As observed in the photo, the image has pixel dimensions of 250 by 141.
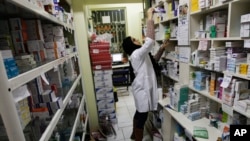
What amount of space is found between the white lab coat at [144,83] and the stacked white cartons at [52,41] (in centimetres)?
95

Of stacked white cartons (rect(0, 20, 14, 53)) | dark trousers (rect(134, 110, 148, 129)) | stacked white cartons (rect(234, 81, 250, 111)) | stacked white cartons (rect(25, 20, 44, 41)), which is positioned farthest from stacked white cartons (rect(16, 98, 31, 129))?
dark trousers (rect(134, 110, 148, 129))

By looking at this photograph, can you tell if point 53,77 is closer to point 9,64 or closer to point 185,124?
point 9,64

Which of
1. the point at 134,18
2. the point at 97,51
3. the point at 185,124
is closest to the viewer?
the point at 185,124

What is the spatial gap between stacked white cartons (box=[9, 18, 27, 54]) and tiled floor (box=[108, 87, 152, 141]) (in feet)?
7.24

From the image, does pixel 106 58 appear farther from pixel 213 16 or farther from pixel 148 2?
pixel 213 16

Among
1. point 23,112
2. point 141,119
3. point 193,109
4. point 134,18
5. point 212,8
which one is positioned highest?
point 134,18

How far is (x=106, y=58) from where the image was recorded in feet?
10.0

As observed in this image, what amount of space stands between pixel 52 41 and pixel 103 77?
68.9 inches

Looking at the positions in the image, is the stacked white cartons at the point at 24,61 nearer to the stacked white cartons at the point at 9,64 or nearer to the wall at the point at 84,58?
the stacked white cartons at the point at 9,64

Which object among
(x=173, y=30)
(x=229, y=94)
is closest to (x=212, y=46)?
(x=229, y=94)

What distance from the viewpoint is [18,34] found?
1027 millimetres

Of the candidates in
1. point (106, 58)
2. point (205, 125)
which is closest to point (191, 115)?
point (205, 125)

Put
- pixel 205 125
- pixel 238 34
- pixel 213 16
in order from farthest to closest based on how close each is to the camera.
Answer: pixel 205 125
pixel 213 16
pixel 238 34

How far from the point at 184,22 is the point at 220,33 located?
1.49ft
